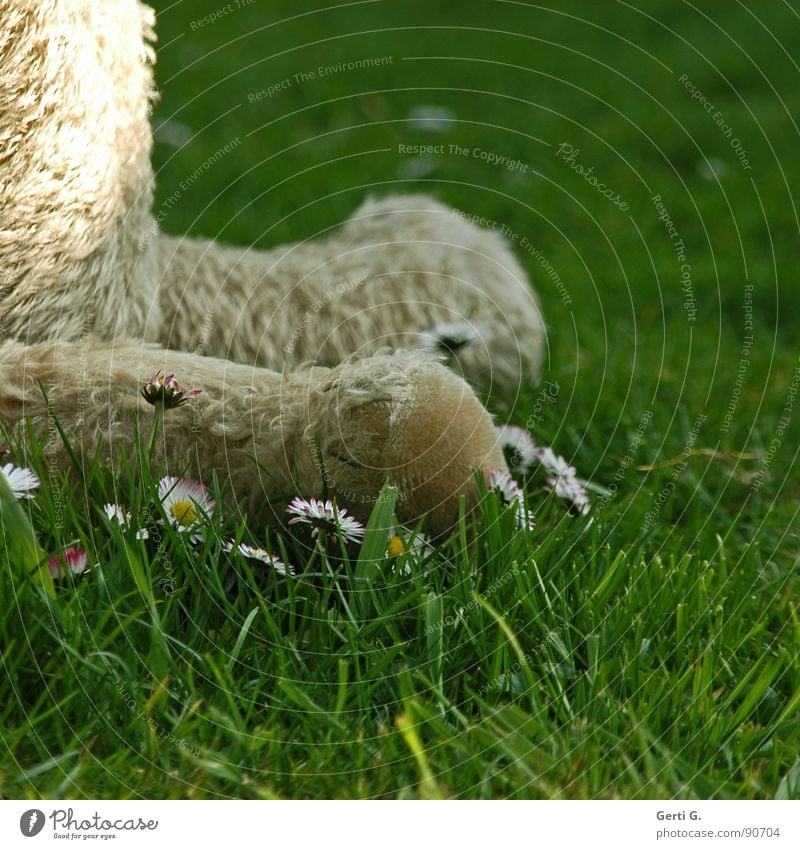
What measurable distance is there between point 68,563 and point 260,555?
21cm

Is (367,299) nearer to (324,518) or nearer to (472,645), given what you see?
(324,518)

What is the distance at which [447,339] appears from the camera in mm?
1617

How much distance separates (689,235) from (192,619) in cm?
220

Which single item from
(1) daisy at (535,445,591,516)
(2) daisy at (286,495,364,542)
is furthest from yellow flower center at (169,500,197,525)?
(1) daisy at (535,445,591,516)

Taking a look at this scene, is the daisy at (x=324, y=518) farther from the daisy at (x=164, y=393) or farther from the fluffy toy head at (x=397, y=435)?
the daisy at (x=164, y=393)

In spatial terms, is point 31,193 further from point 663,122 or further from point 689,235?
point 663,122

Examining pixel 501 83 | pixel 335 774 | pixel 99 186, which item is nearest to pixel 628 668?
pixel 335 774

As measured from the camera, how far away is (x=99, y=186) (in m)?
1.34

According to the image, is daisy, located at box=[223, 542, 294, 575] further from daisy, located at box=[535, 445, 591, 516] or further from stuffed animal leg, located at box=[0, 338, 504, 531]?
daisy, located at box=[535, 445, 591, 516]

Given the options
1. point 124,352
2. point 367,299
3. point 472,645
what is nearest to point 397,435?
point 472,645

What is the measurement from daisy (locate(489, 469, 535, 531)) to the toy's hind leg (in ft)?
1.07

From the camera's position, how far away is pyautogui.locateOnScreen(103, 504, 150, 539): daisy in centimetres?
117

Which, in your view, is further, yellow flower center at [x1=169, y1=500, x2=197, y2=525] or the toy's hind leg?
the toy's hind leg

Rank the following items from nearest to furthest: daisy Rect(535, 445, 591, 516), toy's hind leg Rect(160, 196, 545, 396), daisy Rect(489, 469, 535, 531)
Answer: daisy Rect(489, 469, 535, 531) < daisy Rect(535, 445, 591, 516) < toy's hind leg Rect(160, 196, 545, 396)
